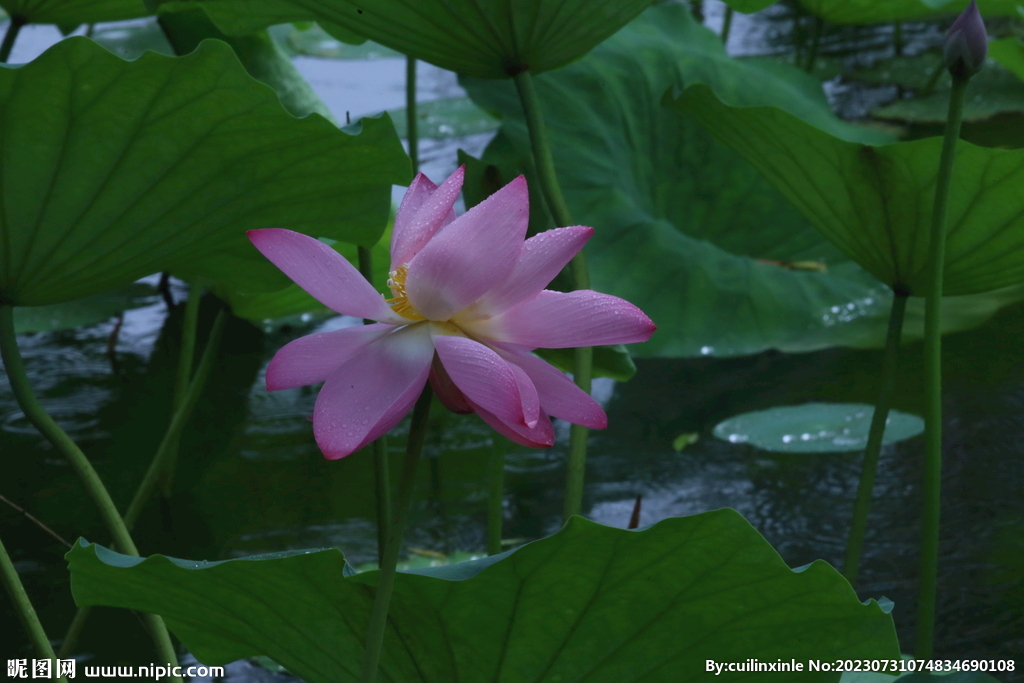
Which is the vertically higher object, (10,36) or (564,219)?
(10,36)

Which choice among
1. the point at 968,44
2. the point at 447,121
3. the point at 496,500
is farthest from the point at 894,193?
the point at 447,121

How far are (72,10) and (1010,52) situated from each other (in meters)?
1.29

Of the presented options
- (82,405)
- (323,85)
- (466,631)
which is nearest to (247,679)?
(466,631)

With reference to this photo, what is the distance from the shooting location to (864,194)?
2.89ft

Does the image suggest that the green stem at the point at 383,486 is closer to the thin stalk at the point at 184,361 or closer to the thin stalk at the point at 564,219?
the thin stalk at the point at 564,219

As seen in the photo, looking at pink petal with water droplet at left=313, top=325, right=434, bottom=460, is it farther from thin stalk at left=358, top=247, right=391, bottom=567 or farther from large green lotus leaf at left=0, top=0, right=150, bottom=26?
large green lotus leaf at left=0, top=0, right=150, bottom=26

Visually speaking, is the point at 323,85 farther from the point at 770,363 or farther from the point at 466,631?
the point at 466,631

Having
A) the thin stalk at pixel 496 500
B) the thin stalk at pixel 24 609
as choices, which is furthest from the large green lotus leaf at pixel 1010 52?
the thin stalk at pixel 24 609

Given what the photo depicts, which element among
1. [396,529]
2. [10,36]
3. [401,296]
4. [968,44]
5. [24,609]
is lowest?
[24,609]

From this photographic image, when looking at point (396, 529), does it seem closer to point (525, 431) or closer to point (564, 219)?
point (525, 431)

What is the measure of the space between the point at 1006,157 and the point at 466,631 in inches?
24.0

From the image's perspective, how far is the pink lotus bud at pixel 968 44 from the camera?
0.70 m

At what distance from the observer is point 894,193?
2.81ft

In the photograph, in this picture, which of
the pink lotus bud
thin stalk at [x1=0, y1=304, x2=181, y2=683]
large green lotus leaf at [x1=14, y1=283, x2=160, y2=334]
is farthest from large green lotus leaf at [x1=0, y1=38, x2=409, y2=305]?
large green lotus leaf at [x1=14, y1=283, x2=160, y2=334]
